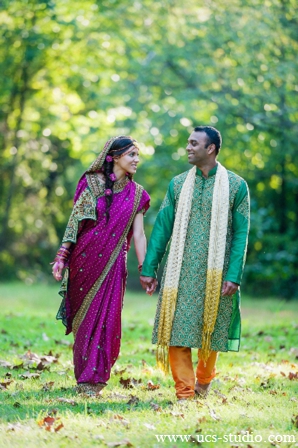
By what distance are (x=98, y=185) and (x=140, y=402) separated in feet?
5.83

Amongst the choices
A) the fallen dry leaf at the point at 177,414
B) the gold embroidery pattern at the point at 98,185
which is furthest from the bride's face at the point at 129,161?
the fallen dry leaf at the point at 177,414

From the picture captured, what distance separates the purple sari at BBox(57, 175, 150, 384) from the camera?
6.23 metres

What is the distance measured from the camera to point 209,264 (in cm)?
588

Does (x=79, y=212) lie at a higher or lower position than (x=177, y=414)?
higher

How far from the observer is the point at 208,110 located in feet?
58.5

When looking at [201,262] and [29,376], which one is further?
[29,376]

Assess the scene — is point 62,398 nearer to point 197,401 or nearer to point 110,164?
point 197,401

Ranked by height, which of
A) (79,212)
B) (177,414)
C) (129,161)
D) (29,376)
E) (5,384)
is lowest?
(29,376)

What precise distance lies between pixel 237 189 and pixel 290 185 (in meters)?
14.2

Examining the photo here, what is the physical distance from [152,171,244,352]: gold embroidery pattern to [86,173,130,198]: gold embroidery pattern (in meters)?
0.68

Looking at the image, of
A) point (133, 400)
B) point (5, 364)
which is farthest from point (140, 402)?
point (5, 364)

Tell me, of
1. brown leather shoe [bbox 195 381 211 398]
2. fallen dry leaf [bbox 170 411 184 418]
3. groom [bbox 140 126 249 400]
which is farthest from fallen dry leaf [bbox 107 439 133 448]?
brown leather shoe [bbox 195 381 211 398]

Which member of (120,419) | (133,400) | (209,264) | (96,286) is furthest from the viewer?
(96,286)

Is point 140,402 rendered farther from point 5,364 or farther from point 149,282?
point 5,364
